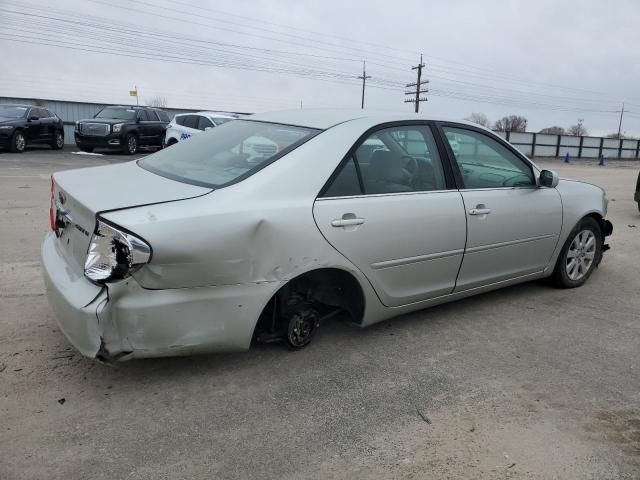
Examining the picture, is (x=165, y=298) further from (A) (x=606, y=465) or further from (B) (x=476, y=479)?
(A) (x=606, y=465)

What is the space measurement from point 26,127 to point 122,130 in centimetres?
282

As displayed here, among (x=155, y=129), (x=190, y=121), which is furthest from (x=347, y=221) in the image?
(x=155, y=129)

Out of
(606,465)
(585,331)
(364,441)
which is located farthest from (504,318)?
(364,441)

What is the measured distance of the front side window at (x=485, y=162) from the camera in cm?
387

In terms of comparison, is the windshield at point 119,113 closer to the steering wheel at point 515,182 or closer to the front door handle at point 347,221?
the steering wheel at point 515,182

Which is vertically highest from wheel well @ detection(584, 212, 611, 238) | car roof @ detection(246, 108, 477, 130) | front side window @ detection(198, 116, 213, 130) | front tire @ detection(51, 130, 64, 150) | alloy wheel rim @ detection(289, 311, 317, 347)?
front side window @ detection(198, 116, 213, 130)

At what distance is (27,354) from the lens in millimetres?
3146

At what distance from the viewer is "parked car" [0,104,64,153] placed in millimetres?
16141

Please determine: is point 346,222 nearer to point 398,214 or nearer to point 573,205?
point 398,214

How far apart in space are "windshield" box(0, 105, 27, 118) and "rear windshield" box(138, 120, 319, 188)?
15.4 m

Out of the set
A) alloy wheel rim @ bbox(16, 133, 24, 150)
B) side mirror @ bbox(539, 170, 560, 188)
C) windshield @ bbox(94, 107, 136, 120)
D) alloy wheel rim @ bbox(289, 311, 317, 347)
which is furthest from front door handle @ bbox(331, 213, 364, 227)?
windshield @ bbox(94, 107, 136, 120)

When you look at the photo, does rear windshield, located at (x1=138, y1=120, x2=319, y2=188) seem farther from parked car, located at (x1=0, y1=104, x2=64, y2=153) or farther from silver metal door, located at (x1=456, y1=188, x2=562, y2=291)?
parked car, located at (x1=0, y1=104, x2=64, y2=153)

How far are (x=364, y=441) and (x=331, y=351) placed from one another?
960mm

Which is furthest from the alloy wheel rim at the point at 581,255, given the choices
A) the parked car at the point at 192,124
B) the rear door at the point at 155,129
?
the rear door at the point at 155,129
